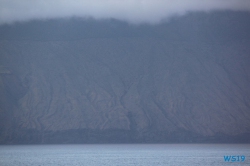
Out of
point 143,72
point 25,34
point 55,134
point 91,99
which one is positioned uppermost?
point 25,34

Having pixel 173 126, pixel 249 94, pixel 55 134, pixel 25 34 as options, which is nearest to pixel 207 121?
pixel 173 126

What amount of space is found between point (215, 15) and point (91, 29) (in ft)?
97.4

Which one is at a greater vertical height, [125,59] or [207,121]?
[125,59]

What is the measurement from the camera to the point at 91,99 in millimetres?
129625

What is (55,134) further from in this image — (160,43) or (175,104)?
(160,43)

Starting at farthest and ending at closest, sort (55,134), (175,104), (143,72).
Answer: (143,72), (175,104), (55,134)

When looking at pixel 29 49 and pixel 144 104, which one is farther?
pixel 29 49

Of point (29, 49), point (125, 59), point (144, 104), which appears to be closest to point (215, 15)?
point (125, 59)

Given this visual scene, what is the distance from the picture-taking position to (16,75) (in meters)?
136

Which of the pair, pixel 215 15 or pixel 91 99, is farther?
pixel 215 15

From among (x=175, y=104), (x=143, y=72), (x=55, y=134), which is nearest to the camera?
(x=55, y=134)

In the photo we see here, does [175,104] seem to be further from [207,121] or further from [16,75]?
[16,75]

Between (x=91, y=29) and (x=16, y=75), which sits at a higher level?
(x=91, y=29)

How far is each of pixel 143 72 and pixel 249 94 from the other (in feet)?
78.9
